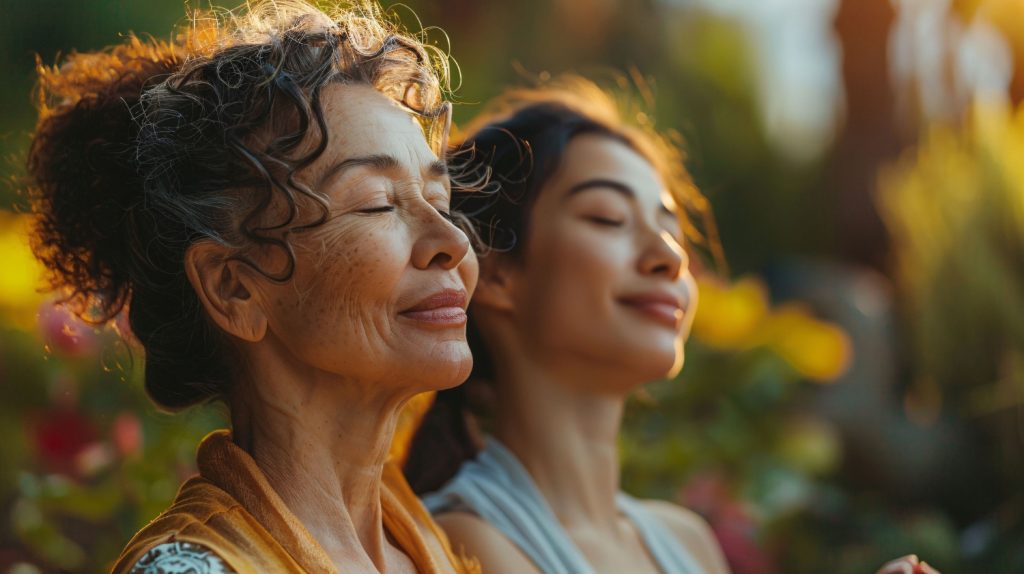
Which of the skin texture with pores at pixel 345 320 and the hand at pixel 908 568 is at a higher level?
the skin texture with pores at pixel 345 320

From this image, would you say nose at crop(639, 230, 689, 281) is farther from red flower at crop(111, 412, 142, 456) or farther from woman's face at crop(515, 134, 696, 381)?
red flower at crop(111, 412, 142, 456)

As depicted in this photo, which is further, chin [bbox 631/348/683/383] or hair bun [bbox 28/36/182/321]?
chin [bbox 631/348/683/383]

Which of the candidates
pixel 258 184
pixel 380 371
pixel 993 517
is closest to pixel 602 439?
pixel 380 371

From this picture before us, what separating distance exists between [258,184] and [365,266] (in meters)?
0.15

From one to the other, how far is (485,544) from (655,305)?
463mm

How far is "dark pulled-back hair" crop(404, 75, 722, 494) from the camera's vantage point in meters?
1.95

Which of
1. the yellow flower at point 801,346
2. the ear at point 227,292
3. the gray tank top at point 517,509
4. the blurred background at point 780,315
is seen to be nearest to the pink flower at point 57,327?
the blurred background at point 780,315

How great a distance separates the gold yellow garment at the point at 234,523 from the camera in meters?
1.25

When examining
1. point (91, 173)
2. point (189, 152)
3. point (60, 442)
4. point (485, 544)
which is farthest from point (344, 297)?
point (60, 442)

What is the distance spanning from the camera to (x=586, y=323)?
1923mm

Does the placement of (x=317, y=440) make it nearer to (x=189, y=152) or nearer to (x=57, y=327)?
(x=189, y=152)

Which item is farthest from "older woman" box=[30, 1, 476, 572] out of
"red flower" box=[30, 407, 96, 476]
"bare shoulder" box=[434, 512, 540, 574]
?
"red flower" box=[30, 407, 96, 476]

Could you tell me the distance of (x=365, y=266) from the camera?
1345 millimetres

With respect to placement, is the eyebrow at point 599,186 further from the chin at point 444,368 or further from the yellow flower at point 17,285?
the yellow flower at point 17,285
